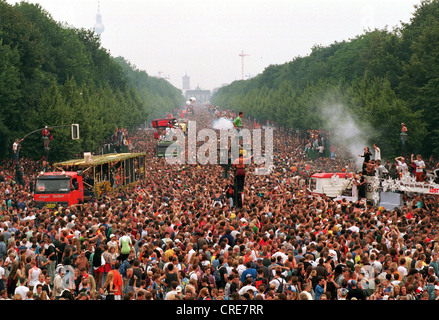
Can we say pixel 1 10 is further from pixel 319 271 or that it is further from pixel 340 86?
pixel 319 271

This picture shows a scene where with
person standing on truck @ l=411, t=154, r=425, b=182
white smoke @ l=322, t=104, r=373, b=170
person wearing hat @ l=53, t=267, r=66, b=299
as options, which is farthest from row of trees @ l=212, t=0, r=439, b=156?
person wearing hat @ l=53, t=267, r=66, b=299

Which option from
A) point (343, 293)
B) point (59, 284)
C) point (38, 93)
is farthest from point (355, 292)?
point (38, 93)

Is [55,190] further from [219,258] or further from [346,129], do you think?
[346,129]

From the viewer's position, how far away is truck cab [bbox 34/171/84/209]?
32.4 meters

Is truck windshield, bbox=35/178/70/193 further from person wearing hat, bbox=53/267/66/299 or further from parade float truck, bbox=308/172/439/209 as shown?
person wearing hat, bbox=53/267/66/299

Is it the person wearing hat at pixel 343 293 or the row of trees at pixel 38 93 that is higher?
the row of trees at pixel 38 93

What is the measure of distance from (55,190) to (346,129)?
40.1 m

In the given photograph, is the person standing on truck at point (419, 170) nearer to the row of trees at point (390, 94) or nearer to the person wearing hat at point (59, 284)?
the person wearing hat at point (59, 284)

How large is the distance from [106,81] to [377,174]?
298 ft

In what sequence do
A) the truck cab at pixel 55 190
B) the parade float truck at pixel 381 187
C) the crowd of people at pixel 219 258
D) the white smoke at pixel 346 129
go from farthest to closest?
the white smoke at pixel 346 129 → the truck cab at pixel 55 190 → the parade float truck at pixel 381 187 → the crowd of people at pixel 219 258

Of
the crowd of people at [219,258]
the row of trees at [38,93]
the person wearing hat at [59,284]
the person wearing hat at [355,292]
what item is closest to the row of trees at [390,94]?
the row of trees at [38,93]

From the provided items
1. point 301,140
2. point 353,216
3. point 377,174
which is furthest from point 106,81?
point 353,216

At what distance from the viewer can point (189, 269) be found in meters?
14.4

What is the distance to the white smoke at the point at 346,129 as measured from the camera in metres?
59.4
